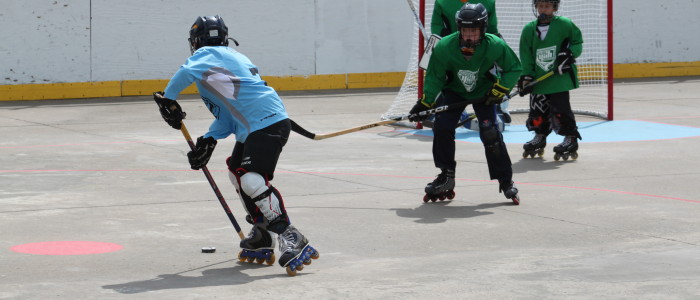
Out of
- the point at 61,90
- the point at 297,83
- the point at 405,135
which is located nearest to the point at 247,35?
the point at 297,83

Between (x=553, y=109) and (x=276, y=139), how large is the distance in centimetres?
501

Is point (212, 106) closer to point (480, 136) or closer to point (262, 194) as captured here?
point (262, 194)

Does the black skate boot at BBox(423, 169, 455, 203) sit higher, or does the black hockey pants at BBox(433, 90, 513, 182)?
the black hockey pants at BBox(433, 90, 513, 182)

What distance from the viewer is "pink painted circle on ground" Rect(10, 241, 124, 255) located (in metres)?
6.38

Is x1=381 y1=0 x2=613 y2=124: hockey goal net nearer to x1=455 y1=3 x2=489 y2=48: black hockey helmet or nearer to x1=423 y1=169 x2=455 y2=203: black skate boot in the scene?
x1=423 y1=169 x2=455 y2=203: black skate boot

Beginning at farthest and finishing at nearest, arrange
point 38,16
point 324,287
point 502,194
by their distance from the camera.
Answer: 1. point 38,16
2. point 502,194
3. point 324,287

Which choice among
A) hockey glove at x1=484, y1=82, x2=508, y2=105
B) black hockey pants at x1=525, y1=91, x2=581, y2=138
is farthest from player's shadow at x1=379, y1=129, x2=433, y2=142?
hockey glove at x1=484, y1=82, x2=508, y2=105

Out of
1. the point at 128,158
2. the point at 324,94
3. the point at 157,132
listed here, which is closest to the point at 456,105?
the point at 128,158

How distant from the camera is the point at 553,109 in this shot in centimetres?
1054

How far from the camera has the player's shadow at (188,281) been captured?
5.55 metres

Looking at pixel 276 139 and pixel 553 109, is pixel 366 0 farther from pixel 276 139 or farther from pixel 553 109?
pixel 276 139

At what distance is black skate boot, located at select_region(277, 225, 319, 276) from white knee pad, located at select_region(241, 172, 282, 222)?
12 cm

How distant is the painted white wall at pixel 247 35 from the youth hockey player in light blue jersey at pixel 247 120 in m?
10.1

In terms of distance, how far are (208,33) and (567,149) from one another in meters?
4.97
